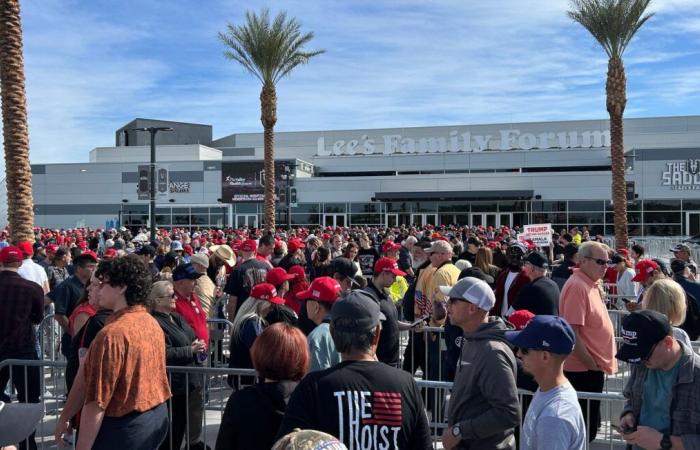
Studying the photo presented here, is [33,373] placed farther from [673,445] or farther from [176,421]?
[673,445]

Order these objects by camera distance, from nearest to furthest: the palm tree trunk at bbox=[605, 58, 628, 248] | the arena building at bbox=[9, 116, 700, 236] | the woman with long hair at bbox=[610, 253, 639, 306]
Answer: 1. the woman with long hair at bbox=[610, 253, 639, 306]
2. the palm tree trunk at bbox=[605, 58, 628, 248]
3. the arena building at bbox=[9, 116, 700, 236]

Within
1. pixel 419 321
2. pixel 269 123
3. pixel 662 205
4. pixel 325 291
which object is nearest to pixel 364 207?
pixel 269 123

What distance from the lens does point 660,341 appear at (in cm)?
347

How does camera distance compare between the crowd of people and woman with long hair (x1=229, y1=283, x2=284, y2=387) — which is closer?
the crowd of people

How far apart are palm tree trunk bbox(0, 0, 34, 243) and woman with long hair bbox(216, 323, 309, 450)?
34.5 feet

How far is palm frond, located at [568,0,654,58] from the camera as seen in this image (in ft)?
72.5

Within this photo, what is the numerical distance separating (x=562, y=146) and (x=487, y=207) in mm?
13308

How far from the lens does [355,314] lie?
3.04 meters

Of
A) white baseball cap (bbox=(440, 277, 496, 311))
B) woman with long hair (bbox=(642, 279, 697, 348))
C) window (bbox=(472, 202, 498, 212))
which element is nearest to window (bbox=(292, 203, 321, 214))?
window (bbox=(472, 202, 498, 212))

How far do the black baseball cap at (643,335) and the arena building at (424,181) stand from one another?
36801 millimetres

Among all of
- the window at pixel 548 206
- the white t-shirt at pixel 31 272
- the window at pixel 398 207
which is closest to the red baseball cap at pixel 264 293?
the white t-shirt at pixel 31 272

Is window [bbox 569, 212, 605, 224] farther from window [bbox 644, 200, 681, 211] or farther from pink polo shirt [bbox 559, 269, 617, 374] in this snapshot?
pink polo shirt [bbox 559, 269, 617, 374]

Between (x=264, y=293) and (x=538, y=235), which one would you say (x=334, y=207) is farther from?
(x=264, y=293)

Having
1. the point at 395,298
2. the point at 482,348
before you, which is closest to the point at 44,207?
the point at 395,298
